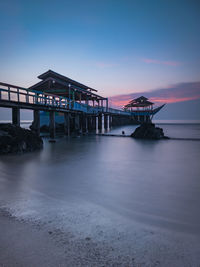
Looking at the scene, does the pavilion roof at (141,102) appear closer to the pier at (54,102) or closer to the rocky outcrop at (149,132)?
the pier at (54,102)

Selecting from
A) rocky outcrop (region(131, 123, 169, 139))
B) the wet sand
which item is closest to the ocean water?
the wet sand

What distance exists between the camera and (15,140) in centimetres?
823

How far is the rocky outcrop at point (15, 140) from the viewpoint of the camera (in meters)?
7.97

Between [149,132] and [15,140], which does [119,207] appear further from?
[149,132]

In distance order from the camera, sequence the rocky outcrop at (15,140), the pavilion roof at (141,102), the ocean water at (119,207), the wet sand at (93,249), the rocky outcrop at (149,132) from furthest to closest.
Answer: the pavilion roof at (141,102)
the rocky outcrop at (149,132)
the rocky outcrop at (15,140)
the ocean water at (119,207)
the wet sand at (93,249)

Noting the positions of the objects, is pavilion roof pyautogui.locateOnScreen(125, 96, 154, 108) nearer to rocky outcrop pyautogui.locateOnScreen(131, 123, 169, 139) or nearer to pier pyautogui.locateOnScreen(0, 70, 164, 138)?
pier pyautogui.locateOnScreen(0, 70, 164, 138)

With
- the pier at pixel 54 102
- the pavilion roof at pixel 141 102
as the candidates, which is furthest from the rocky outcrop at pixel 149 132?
the pavilion roof at pixel 141 102

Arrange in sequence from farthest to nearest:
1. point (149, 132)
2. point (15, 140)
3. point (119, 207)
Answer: point (149, 132), point (15, 140), point (119, 207)

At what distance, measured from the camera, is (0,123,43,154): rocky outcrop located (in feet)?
26.2

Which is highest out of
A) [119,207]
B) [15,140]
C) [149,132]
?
[149,132]

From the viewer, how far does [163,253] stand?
6.13 feet

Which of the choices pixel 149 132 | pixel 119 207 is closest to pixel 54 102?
pixel 149 132

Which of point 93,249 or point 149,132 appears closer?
point 93,249

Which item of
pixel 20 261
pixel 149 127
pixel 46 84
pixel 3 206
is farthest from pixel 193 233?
pixel 46 84
